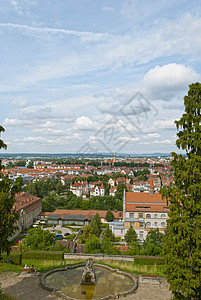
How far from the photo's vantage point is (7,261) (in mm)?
18938

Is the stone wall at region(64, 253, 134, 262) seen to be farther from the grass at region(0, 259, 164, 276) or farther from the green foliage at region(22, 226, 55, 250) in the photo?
the green foliage at region(22, 226, 55, 250)

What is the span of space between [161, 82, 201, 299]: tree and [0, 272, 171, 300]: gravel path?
9.16ft

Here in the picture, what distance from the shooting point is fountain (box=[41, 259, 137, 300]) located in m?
14.2

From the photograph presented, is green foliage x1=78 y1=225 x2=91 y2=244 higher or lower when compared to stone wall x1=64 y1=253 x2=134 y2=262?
lower

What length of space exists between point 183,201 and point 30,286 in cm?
1135

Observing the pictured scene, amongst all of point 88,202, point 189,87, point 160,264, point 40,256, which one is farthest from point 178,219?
point 88,202

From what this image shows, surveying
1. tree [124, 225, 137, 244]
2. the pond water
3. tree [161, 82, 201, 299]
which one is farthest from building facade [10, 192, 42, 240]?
tree [161, 82, 201, 299]

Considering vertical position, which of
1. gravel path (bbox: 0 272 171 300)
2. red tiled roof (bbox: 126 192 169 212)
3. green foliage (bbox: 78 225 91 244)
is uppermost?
red tiled roof (bbox: 126 192 169 212)

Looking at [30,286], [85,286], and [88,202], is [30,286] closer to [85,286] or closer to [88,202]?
[85,286]

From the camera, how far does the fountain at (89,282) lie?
14155 millimetres

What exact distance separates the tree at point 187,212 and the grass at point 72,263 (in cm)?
658

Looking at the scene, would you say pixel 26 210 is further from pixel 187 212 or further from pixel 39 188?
pixel 187 212

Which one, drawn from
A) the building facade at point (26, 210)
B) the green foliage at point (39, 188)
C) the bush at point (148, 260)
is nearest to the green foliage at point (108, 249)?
the bush at point (148, 260)

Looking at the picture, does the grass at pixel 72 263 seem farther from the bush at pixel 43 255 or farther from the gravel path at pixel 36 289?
the gravel path at pixel 36 289
